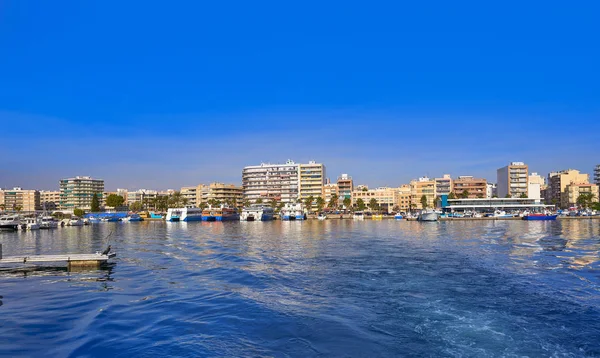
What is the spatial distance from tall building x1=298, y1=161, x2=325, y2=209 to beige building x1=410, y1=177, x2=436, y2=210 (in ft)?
125

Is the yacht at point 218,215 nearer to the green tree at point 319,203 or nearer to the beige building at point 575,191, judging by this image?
the green tree at point 319,203

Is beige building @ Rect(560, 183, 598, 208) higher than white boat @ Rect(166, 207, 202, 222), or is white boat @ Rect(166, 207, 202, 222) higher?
beige building @ Rect(560, 183, 598, 208)

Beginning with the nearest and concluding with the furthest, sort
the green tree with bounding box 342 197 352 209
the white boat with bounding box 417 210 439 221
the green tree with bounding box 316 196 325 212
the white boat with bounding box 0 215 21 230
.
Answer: the white boat with bounding box 0 215 21 230
the white boat with bounding box 417 210 439 221
the green tree with bounding box 316 196 325 212
the green tree with bounding box 342 197 352 209

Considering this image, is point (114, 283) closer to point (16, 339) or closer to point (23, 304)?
point (23, 304)

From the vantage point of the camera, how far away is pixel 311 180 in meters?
192

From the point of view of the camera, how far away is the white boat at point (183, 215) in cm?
13938

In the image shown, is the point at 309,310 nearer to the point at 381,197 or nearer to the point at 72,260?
the point at 72,260

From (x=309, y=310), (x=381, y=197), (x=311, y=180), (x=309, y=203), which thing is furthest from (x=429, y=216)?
(x=309, y=310)

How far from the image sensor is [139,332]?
14266 millimetres

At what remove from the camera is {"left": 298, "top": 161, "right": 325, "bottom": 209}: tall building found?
19100cm

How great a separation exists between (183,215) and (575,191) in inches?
6081

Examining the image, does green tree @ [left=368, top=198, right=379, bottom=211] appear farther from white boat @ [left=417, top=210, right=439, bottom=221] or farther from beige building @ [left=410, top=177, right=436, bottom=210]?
white boat @ [left=417, top=210, right=439, bottom=221]

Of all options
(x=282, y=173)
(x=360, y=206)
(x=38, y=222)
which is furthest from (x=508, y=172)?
(x=38, y=222)

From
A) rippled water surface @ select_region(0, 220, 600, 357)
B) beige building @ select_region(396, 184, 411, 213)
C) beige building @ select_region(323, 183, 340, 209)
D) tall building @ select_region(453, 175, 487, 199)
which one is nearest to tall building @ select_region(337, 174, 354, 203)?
beige building @ select_region(323, 183, 340, 209)
